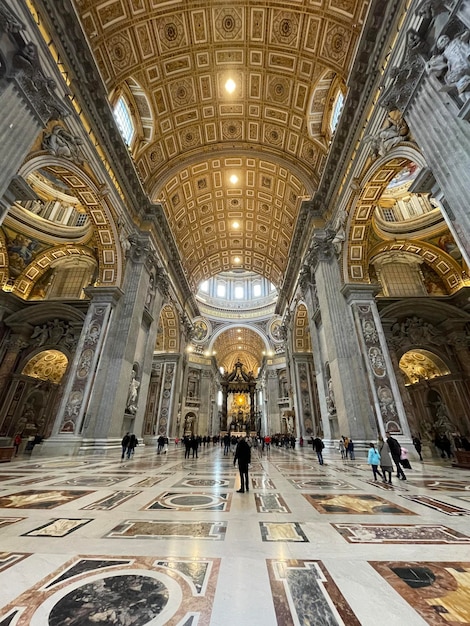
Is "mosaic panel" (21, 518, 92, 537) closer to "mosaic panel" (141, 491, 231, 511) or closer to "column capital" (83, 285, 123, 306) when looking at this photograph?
"mosaic panel" (141, 491, 231, 511)

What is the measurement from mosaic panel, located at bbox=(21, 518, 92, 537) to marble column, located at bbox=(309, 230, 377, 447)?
365 inches

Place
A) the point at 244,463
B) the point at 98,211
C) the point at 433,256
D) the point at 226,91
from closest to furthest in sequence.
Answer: the point at 244,463 < the point at 98,211 < the point at 226,91 < the point at 433,256

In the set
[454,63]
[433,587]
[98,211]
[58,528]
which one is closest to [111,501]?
[58,528]

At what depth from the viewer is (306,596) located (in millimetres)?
1461

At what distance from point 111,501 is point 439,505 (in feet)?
13.7

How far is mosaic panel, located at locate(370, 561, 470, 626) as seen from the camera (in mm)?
1333

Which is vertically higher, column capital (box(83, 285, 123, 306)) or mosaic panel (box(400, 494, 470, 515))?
column capital (box(83, 285, 123, 306))

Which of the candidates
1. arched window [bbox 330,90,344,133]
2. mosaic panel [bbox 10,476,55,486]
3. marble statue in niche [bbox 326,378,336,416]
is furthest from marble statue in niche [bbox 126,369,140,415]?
arched window [bbox 330,90,344,133]

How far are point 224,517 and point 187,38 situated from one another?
16.4m

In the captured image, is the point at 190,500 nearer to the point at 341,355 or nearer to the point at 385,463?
the point at 385,463

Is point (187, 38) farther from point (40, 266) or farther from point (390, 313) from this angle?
point (390, 313)

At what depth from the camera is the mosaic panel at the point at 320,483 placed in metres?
4.65

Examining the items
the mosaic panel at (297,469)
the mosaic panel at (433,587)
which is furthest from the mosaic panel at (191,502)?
the mosaic panel at (297,469)

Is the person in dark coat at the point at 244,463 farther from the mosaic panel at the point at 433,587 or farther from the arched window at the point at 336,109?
the arched window at the point at 336,109
